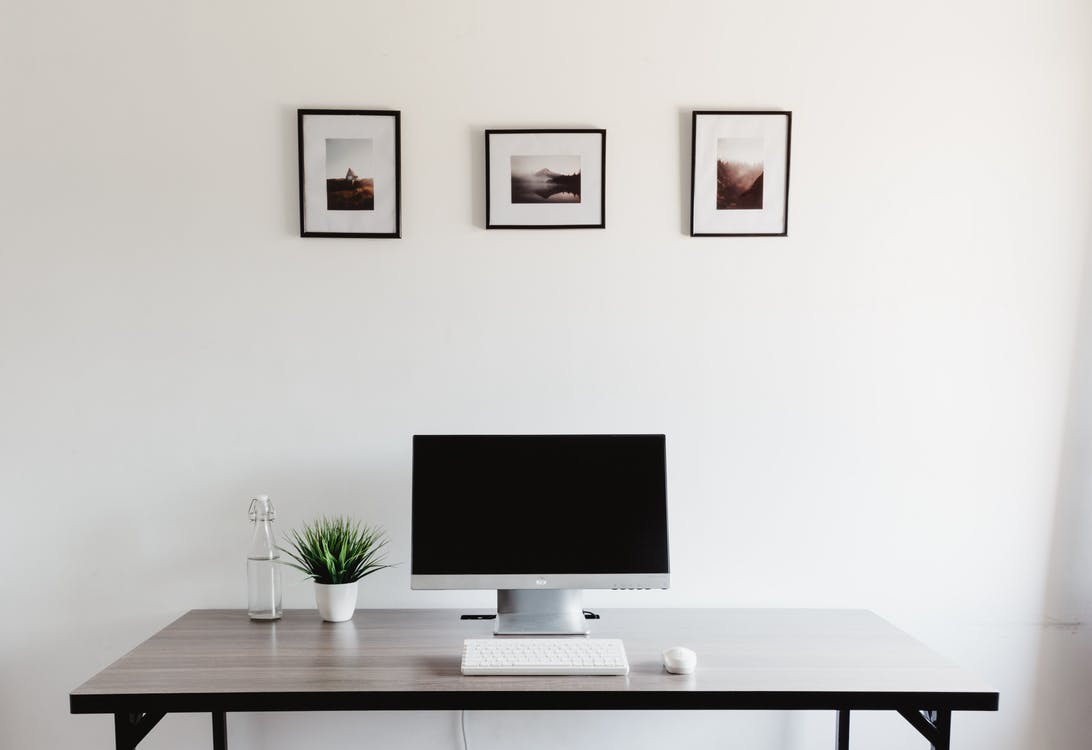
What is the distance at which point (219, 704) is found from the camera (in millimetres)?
1526

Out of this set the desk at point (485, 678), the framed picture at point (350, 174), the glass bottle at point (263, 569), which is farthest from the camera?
the framed picture at point (350, 174)

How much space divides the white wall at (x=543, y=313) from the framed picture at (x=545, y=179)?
0.05 metres

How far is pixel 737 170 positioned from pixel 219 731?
1871 mm

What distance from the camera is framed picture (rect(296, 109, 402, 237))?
6.82 feet

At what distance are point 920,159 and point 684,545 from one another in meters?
1.15

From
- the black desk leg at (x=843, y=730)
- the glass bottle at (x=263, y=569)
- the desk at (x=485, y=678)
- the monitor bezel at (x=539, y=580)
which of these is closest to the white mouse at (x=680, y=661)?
the desk at (x=485, y=678)

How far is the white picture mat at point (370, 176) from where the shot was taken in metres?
2.08

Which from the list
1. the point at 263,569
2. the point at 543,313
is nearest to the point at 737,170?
the point at 543,313

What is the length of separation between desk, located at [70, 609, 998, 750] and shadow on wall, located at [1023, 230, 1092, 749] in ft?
1.90

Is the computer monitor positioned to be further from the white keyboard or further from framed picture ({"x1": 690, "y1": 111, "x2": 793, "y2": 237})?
framed picture ({"x1": 690, "y1": 111, "x2": 793, "y2": 237})

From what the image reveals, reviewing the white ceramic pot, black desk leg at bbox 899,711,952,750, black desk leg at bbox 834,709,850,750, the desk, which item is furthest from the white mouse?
the white ceramic pot

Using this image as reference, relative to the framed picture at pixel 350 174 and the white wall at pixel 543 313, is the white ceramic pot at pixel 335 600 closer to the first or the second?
the white wall at pixel 543 313

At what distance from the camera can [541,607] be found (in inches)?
74.9

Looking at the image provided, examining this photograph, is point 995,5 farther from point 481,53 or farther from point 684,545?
point 684,545
